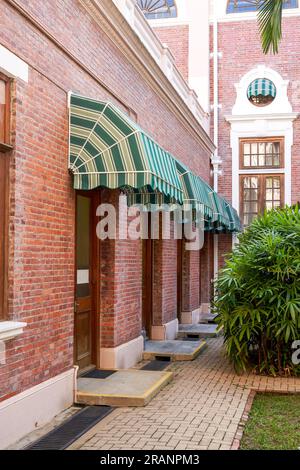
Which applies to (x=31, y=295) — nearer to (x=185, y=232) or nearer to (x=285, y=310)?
(x=285, y=310)

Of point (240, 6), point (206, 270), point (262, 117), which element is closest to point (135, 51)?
point (262, 117)

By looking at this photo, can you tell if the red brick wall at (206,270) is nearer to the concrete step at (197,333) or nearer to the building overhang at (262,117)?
the building overhang at (262,117)

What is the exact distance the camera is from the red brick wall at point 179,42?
63.1 feet

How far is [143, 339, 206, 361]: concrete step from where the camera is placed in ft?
34.3

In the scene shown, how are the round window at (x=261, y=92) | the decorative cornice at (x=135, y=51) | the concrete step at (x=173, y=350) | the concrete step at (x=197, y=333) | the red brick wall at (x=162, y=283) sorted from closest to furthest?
1. the decorative cornice at (x=135, y=51)
2. the concrete step at (x=173, y=350)
3. the red brick wall at (x=162, y=283)
4. the concrete step at (x=197, y=333)
5. the round window at (x=261, y=92)

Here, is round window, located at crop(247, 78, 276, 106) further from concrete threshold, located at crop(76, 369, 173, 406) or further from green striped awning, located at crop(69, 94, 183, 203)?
concrete threshold, located at crop(76, 369, 173, 406)

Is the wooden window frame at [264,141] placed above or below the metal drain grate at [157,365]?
above

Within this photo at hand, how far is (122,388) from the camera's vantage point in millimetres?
7461

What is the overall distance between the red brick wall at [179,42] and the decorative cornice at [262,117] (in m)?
2.11

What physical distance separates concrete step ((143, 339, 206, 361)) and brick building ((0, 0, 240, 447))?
36cm

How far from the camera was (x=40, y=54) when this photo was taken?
6.52m

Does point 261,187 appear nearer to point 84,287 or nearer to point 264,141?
point 264,141

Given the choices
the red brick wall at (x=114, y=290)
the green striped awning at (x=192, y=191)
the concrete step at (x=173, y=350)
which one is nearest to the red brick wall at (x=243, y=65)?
the green striped awning at (x=192, y=191)

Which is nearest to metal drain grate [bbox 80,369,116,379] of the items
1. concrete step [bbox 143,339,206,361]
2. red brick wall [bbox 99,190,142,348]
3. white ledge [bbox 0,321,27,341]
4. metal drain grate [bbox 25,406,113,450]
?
red brick wall [bbox 99,190,142,348]
